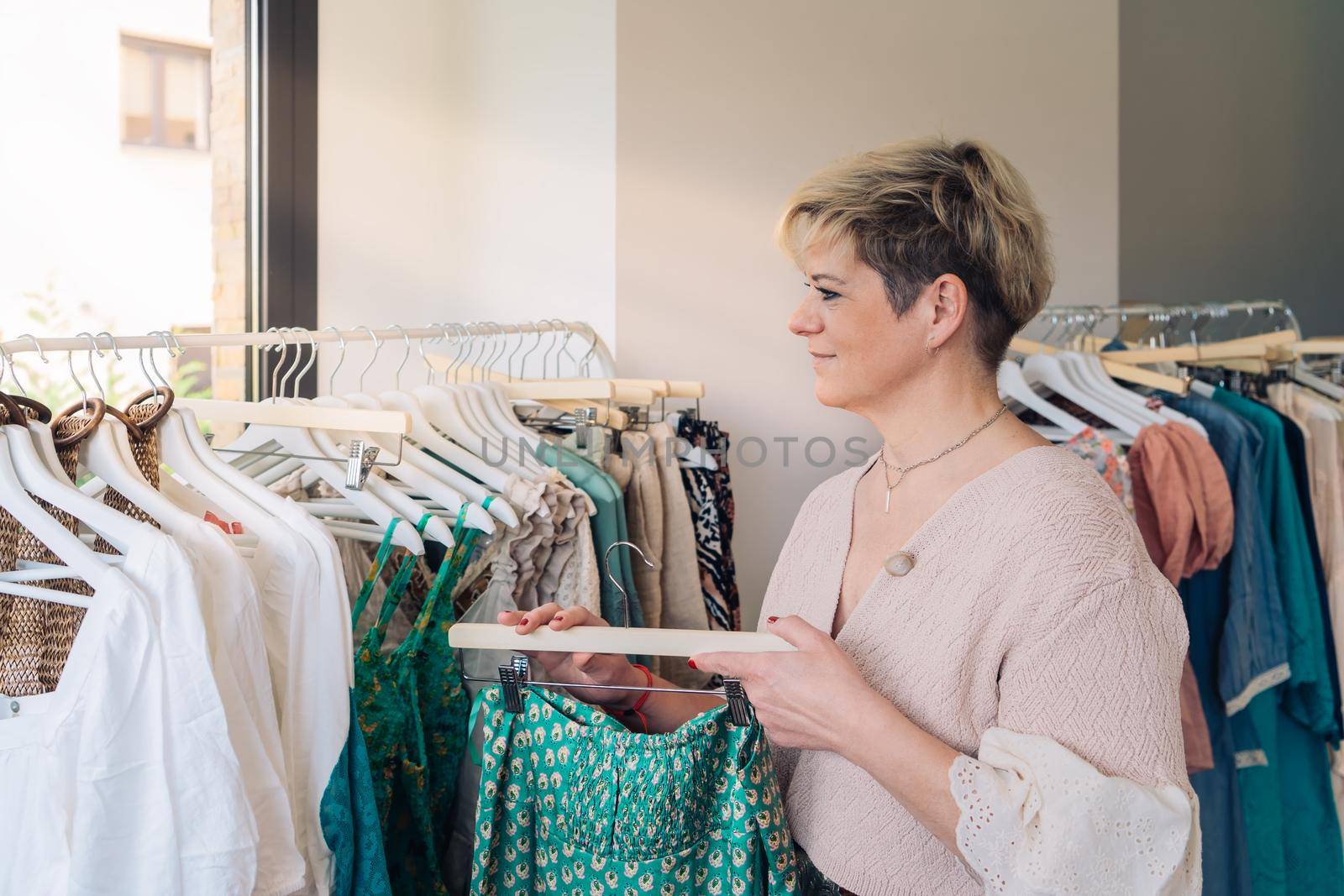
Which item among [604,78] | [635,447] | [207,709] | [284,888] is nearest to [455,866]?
[284,888]

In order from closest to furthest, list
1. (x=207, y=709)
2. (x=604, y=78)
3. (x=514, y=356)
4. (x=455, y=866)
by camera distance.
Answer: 1. (x=207, y=709)
2. (x=455, y=866)
3. (x=604, y=78)
4. (x=514, y=356)

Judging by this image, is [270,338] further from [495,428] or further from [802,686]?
[802,686]

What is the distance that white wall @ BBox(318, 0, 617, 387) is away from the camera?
2.68 metres

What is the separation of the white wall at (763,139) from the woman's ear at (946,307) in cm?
139

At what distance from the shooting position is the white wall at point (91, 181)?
2279mm

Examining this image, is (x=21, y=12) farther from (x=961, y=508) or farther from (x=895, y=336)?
(x=961, y=508)

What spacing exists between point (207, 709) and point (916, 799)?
711 mm

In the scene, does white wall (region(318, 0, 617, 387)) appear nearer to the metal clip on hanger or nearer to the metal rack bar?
the metal rack bar

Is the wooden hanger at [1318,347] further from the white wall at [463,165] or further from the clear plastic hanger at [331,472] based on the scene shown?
the clear plastic hanger at [331,472]

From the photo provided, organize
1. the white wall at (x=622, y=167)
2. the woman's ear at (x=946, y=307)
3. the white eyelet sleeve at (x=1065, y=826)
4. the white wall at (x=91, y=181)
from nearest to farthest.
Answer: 1. the white eyelet sleeve at (x=1065, y=826)
2. the woman's ear at (x=946, y=307)
3. the white wall at (x=91, y=181)
4. the white wall at (x=622, y=167)

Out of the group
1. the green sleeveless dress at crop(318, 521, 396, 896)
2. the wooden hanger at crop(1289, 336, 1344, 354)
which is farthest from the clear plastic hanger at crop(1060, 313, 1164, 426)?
the green sleeveless dress at crop(318, 521, 396, 896)

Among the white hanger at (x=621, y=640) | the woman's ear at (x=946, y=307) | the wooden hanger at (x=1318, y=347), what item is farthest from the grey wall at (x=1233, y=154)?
the white hanger at (x=621, y=640)

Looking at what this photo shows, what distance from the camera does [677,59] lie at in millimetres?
2699

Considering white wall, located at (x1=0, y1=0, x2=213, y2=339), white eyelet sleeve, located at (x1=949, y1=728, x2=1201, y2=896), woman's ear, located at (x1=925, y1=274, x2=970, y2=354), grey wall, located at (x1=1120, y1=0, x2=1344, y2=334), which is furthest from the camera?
grey wall, located at (x1=1120, y1=0, x2=1344, y2=334)
